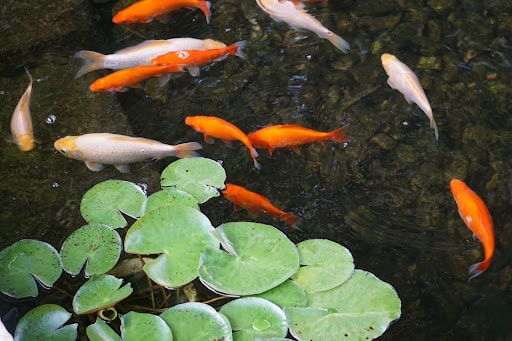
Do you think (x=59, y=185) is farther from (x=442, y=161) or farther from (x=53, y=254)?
(x=442, y=161)

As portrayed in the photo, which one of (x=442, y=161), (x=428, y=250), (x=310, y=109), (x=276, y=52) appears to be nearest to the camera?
(x=428, y=250)

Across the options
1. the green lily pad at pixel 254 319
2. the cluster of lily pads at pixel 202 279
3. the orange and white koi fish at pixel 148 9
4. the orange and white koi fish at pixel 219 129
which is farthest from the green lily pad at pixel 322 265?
the orange and white koi fish at pixel 148 9

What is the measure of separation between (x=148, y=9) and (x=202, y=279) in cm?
190

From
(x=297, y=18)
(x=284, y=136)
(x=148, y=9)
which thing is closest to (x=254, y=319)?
(x=284, y=136)

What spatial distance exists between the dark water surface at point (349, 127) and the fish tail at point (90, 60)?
0.08 metres

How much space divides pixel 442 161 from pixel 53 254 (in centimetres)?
192

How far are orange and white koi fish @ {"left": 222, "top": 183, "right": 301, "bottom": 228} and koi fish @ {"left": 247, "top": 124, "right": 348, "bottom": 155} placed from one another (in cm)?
28

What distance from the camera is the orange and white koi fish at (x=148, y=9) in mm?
3639

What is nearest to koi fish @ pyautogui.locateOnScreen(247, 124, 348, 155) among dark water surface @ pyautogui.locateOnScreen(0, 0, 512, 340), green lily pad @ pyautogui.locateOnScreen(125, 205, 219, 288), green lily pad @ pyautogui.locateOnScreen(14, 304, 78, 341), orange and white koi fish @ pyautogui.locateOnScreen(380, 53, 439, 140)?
dark water surface @ pyautogui.locateOnScreen(0, 0, 512, 340)

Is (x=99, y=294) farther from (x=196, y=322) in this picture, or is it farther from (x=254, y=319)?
(x=254, y=319)

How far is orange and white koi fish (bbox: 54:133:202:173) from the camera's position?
292 centimetres

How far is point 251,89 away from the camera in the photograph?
3451 millimetres

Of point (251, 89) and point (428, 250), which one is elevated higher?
point (251, 89)

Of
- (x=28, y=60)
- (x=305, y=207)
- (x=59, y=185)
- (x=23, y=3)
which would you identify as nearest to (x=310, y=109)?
(x=305, y=207)
